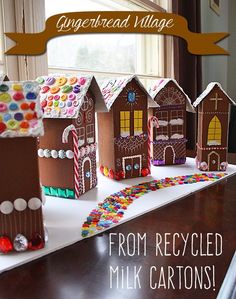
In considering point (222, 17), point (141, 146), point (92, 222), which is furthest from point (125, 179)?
point (222, 17)

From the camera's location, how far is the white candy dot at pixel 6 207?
22.0 inches

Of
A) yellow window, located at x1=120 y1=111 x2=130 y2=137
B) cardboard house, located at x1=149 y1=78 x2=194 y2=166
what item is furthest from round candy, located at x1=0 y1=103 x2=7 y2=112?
cardboard house, located at x1=149 y1=78 x2=194 y2=166

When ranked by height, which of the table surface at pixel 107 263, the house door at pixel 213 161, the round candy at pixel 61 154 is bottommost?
the table surface at pixel 107 263

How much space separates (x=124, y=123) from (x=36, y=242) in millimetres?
530

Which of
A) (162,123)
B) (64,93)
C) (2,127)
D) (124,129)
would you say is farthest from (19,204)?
(162,123)

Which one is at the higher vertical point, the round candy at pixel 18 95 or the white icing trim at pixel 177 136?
the round candy at pixel 18 95

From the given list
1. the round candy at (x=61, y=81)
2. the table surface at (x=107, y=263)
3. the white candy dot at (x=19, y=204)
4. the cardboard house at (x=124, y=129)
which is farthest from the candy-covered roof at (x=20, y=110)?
the cardboard house at (x=124, y=129)

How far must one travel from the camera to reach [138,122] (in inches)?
41.0

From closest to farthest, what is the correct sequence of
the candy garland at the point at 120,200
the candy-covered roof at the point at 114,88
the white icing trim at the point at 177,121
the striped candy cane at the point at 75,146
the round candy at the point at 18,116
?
the round candy at the point at 18,116 → the candy garland at the point at 120,200 → the striped candy cane at the point at 75,146 → the candy-covered roof at the point at 114,88 → the white icing trim at the point at 177,121

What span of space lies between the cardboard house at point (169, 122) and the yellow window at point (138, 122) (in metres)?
0.13

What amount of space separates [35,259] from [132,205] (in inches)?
12.2

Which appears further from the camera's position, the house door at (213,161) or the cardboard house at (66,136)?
the house door at (213,161)

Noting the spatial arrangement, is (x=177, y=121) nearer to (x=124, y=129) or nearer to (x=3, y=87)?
(x=124, y=129)

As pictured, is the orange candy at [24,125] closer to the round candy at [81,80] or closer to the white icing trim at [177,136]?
the round candy at [81,80]
